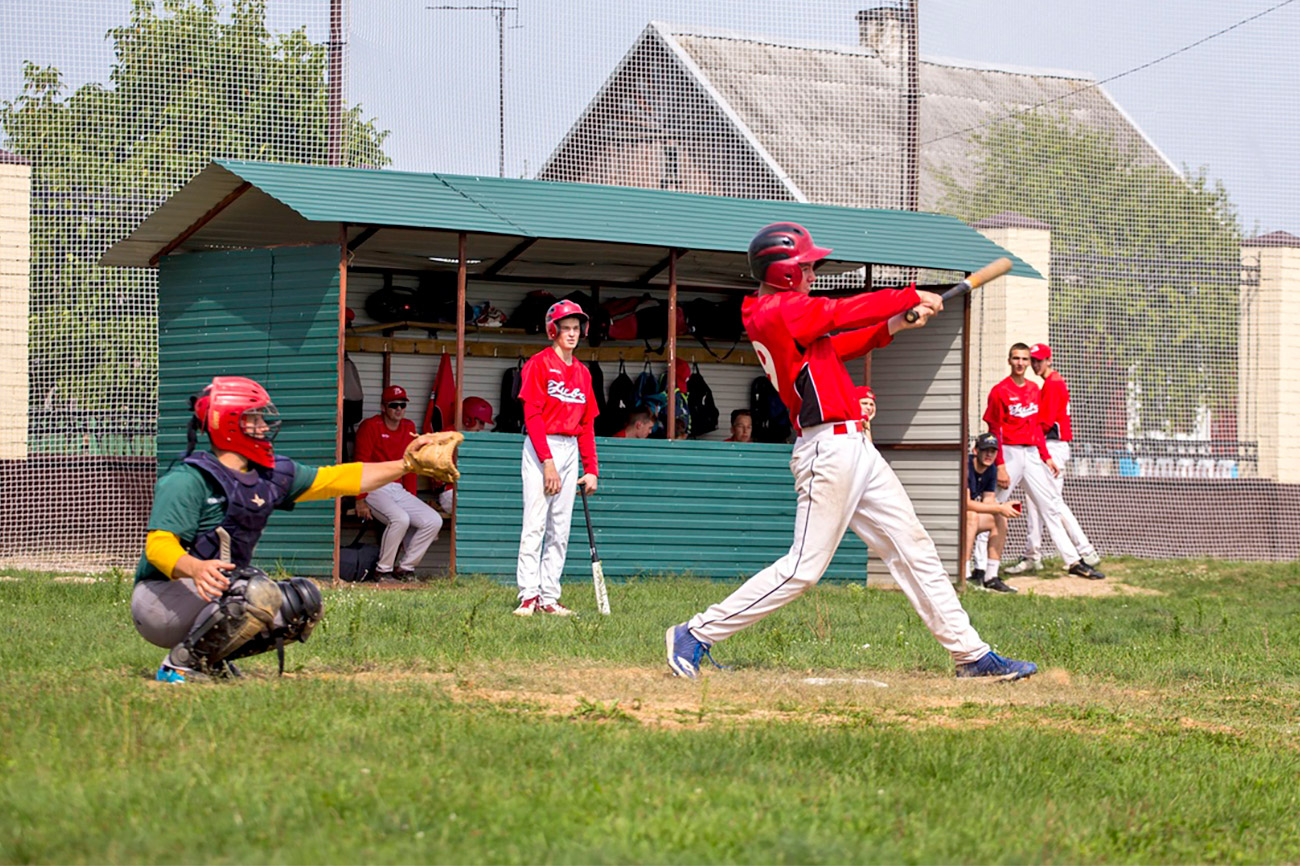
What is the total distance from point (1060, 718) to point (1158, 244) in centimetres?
1580

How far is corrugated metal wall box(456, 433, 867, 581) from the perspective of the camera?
1376 cm

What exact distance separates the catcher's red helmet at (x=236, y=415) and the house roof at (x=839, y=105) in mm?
12197

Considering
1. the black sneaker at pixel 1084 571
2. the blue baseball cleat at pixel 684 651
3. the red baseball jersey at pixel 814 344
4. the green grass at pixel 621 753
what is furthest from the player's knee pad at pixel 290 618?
the black sneaker at pixel 1084 571

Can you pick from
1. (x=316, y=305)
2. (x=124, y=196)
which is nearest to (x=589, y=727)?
(x=316, y=305)

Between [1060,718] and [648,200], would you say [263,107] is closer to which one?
[648,200]

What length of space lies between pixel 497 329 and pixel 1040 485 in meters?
5.89

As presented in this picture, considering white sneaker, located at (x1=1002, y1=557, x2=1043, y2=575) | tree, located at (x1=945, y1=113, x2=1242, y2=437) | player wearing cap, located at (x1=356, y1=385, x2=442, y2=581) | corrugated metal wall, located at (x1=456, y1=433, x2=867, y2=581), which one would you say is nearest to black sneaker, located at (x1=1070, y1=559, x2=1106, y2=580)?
white sneaker, located at (x1=1002, y1=557, x2=1043, y2=575)

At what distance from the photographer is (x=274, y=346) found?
1380 cm

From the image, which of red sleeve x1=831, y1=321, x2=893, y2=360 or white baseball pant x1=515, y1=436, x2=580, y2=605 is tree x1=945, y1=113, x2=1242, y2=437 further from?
red sleeve x1=831, y1=321, x2=893, y2=360

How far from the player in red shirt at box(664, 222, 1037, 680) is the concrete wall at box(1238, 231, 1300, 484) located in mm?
15021

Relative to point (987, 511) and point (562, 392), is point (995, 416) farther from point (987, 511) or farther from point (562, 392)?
point (562, 392)

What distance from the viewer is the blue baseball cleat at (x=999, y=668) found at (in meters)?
7.82

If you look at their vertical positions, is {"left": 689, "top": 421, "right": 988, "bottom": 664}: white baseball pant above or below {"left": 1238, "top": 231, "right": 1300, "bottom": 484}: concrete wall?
below

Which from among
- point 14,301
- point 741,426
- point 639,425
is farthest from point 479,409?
point 14,301
